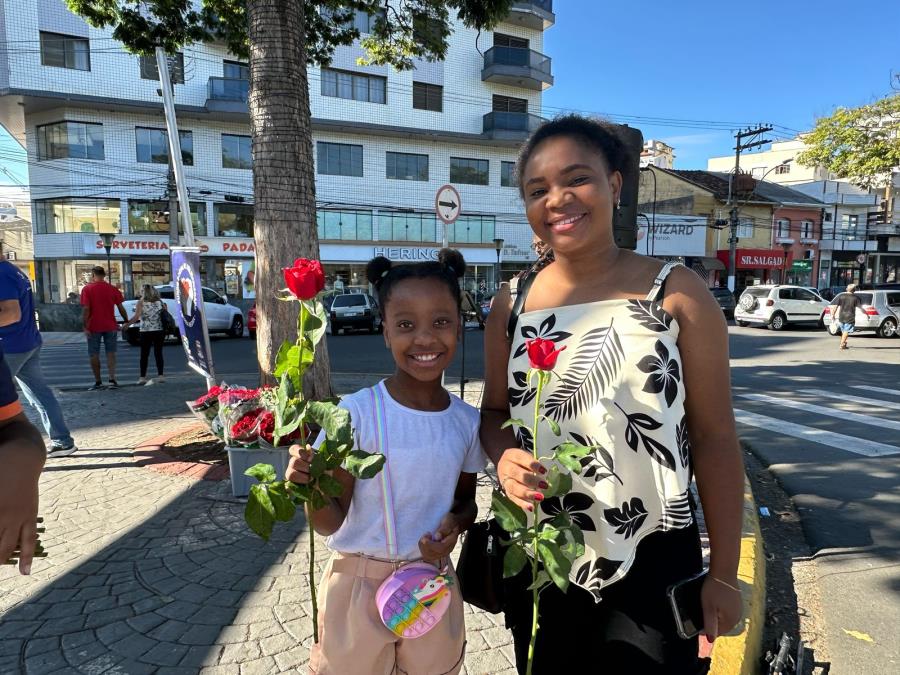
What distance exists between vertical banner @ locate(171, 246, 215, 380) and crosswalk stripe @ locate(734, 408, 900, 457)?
5.50 metres

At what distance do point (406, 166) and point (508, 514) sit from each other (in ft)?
100

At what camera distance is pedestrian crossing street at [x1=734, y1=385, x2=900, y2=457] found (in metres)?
6.26

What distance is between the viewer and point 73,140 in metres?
24.4

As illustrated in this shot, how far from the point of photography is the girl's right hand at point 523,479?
1246mm

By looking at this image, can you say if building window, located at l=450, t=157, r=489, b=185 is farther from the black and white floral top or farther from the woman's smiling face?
the black and white floral top

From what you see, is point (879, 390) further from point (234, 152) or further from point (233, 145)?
point (233, 145)

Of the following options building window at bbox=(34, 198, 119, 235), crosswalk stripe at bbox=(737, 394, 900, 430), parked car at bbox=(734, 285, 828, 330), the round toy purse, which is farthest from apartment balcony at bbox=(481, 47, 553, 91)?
the round toy purse

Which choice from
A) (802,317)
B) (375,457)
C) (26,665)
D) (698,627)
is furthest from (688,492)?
(802,317)

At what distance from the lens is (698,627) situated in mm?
1373

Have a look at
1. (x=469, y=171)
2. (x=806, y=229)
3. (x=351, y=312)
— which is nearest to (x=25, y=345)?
(x=351, y=312)

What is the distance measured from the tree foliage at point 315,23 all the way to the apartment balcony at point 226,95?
18.6 meters

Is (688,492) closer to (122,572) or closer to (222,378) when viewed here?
(122,572)

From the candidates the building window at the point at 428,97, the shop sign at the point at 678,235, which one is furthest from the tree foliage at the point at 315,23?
the shop sign at the point at 678,235

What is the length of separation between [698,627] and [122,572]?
3112 millimetres
